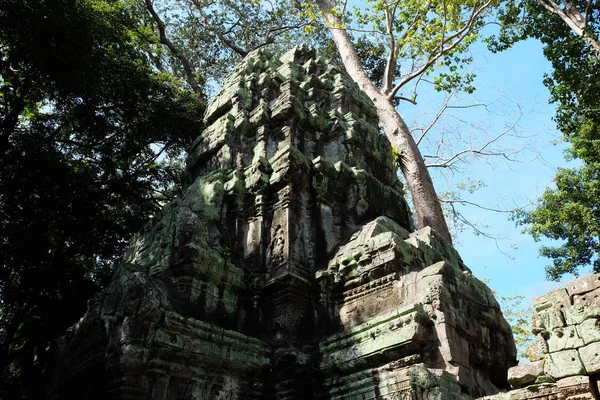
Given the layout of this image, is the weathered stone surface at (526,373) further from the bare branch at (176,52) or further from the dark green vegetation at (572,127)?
the bare branch at (176,52)

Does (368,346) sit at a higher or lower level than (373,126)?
lower

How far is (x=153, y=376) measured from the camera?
16.8 ft

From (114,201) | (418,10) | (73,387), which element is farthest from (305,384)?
(418,10)

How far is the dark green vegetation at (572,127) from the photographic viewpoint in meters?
11.4

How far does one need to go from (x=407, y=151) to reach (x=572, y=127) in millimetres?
4281

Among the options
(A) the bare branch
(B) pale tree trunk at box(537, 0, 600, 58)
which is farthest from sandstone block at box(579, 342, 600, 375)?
(A) the bare branch

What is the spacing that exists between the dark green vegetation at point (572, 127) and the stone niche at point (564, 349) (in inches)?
348

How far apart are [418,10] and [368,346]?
1113 cm

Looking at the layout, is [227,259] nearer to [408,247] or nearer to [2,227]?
[408,247]

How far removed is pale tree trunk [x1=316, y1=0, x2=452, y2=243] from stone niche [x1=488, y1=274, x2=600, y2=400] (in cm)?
670

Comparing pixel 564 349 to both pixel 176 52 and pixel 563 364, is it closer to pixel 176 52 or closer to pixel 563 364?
pixel 563 364

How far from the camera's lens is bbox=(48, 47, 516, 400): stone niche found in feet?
17.2

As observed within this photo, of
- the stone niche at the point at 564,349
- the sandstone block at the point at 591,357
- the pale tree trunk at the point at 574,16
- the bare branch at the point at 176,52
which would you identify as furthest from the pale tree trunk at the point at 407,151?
the sandstone block at the point at 591,357

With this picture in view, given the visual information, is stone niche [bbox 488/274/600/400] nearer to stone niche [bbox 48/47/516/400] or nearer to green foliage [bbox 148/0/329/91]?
stone niche [bbox 48/47/516/400]
